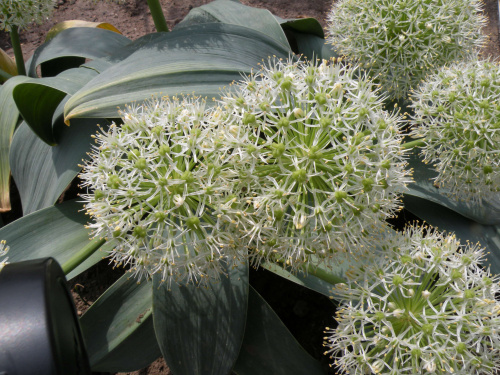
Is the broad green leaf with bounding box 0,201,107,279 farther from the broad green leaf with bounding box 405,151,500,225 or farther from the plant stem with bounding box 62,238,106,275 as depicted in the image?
the broad green leaf with bounding box 405,151,500,225

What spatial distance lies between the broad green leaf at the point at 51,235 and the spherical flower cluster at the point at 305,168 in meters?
0.96

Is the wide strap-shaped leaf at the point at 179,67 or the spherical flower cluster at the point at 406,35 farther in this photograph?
the spherical flower cluster at the point at 406,35

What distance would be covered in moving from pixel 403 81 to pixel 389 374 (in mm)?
1471

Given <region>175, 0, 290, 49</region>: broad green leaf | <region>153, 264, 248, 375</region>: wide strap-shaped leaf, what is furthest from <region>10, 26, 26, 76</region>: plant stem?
<region>153, 264, 248, 375</region>: wide strap-shaped leaf

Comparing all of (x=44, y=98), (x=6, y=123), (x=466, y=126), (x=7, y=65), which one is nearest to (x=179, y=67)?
(x=44, y=98)

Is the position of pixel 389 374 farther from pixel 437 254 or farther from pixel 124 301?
pixel 124 301

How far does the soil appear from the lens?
2.36 metres

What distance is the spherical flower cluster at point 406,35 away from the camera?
2045mm

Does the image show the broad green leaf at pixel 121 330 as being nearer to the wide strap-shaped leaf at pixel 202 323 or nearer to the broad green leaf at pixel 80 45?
the wide strap-shaped leaf at pixel 202 323

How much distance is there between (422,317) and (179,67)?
1.52 m

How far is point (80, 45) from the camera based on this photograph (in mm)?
2738

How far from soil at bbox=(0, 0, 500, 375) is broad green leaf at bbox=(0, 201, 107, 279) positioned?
1.87 ft

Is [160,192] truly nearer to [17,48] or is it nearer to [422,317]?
[422,317]

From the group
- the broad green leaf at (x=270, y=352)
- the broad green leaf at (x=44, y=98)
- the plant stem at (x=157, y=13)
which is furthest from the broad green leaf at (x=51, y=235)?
the plant stem at (x=157, y=13)
